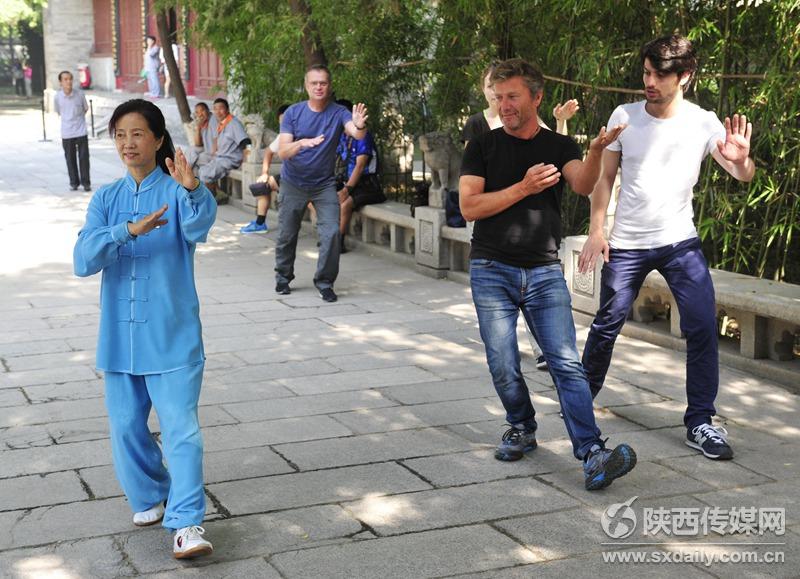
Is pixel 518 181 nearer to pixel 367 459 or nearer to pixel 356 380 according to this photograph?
pixel 367 459

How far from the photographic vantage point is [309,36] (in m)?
10.8

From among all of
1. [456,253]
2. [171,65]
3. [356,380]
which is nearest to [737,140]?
[356,380]

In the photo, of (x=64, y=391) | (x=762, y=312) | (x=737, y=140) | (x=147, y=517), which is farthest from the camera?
(x=762, y=312)

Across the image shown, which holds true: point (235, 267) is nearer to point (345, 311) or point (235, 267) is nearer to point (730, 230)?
point (345, 311)

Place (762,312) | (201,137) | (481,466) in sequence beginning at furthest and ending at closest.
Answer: (201,137)
(762,312)
(481,466)

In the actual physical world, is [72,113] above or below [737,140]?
below

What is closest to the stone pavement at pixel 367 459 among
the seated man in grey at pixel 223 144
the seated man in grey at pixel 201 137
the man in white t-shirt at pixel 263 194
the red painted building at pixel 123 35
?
the man in white t-shirt at pixel 263 194

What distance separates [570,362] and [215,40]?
916 cm

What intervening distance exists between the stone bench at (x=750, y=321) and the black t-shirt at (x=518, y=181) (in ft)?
6.42

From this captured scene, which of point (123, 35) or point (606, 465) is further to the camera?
point (123, 35)

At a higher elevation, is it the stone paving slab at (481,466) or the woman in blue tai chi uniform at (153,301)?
the woman in blue tai chi uniform at (153,301)

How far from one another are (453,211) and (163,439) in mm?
5358

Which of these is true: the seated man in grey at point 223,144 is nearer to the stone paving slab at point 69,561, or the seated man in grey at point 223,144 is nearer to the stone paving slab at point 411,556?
the stone paving slab at point 69,561

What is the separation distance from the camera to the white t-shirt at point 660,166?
188 inches
